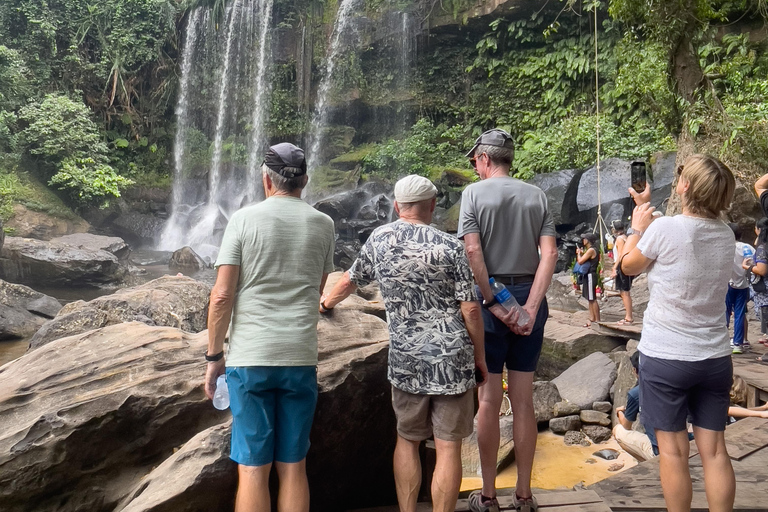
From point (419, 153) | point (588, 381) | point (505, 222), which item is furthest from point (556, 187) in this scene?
point (505, 222)

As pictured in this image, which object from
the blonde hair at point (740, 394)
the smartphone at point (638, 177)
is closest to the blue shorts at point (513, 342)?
the smartphone at point (638, 177)

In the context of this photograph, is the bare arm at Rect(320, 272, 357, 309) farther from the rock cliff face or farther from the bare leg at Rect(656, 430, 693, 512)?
the bare leg at Rect(656, 430, 693, 512)

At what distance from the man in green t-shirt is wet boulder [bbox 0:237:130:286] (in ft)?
38.8

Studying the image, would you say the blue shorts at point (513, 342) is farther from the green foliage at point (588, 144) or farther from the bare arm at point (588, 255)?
the green foliage at point (588, 144)

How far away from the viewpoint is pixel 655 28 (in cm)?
792

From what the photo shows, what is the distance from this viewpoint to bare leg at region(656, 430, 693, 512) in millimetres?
2408

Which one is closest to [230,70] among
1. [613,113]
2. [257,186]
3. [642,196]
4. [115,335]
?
[257,186]

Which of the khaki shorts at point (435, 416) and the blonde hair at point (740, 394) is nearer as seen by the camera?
the khaki shorts at point (435, 416)

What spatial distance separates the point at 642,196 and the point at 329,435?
1834 millimetres

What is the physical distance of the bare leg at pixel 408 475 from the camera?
252 centimetres

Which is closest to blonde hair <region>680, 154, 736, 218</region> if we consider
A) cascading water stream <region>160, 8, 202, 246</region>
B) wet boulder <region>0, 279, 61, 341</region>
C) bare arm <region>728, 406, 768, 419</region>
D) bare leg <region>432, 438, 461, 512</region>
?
bare leg <region>432, 438, 461, 512</region>

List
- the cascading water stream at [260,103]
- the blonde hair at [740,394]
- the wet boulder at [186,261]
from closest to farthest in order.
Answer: the blonde hair at [740,394]
the wet boulder at [186,261]
the cascading water stream at [260,103]

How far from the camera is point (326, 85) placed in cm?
2073

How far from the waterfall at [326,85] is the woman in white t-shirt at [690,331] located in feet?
59.2
